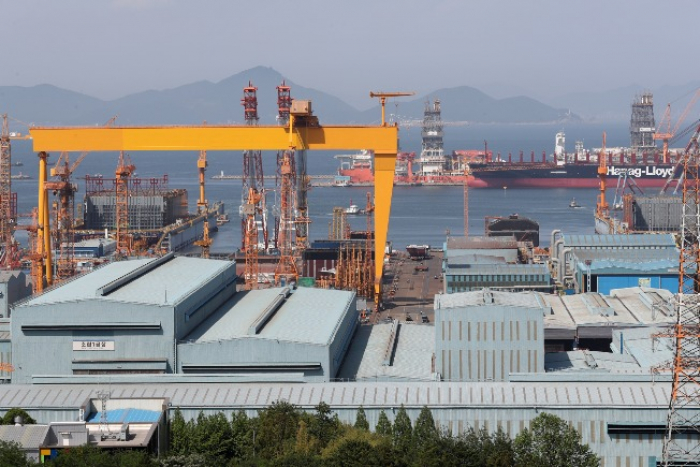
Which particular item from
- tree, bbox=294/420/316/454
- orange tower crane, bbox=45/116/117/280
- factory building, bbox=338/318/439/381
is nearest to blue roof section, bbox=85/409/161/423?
tree, bbox=294/420/316/454

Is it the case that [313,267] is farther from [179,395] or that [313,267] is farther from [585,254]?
[179,395]

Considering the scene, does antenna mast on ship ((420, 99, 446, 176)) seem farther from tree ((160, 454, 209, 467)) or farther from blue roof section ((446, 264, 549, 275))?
tree ((160, 454, 209, 467))

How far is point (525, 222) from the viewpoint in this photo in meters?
74.7

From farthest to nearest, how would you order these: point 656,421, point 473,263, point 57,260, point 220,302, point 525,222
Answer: point 525,222, point 57,260, point 473,263, point 220,302, point 656,421

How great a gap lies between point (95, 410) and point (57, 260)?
32.5 metres

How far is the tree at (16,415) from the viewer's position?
25.8 m

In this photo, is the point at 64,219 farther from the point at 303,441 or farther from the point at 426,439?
the point at 426,439

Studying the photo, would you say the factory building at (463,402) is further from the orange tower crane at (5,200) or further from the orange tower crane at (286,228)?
the orange tower crane at (5,200)

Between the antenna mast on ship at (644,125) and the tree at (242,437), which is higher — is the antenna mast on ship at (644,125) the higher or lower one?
the higher one

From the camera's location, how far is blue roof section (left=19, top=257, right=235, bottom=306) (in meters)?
31.5

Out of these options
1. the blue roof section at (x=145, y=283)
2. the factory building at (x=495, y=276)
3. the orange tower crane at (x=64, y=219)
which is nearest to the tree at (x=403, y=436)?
the blue roof section at (x=145, y=283)

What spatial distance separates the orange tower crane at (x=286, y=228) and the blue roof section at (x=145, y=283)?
12.2 metres

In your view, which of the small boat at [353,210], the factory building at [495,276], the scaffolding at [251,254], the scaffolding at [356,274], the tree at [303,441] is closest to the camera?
the tree at [303,441]

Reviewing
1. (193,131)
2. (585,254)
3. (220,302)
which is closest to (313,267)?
(585,254)
